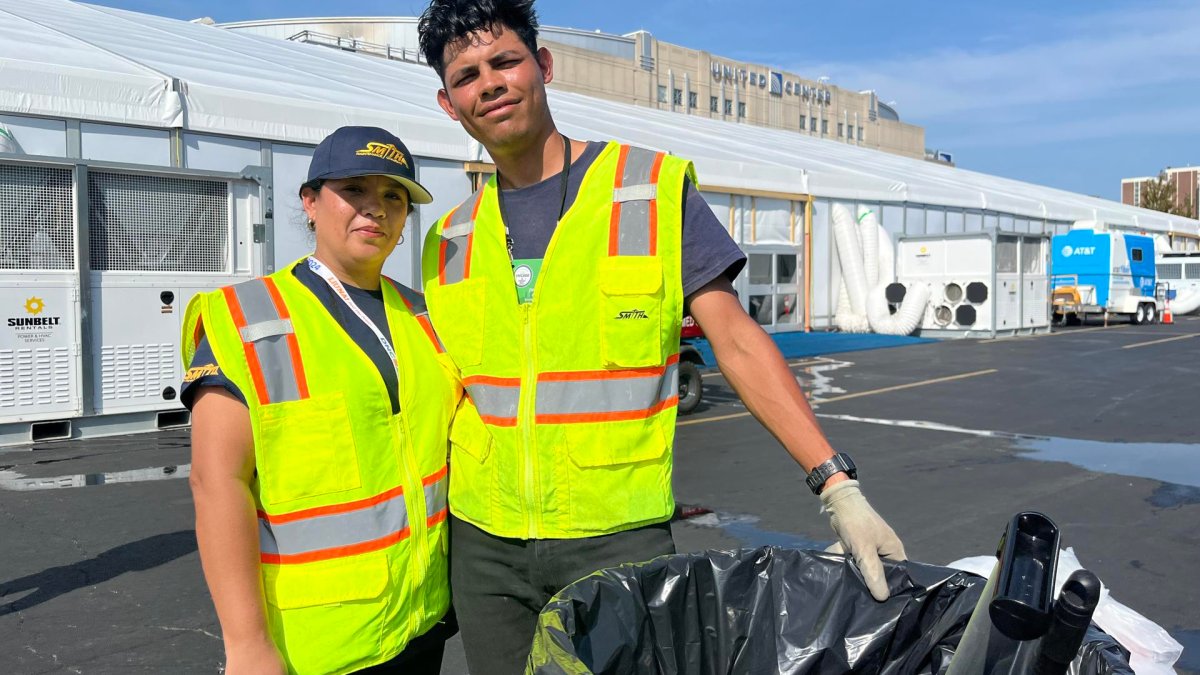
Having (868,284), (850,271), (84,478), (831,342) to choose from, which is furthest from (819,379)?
(84,478)

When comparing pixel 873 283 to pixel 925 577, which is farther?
pixel 873 283

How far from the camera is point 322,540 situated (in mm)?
1948

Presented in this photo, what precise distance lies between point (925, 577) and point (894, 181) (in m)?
22.3

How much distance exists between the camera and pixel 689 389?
10.4 meters

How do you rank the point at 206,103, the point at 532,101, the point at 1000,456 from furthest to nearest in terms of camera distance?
the point at 206,103, the point at 1000,456, the point at 532,101

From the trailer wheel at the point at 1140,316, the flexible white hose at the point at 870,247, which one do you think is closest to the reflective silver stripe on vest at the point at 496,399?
the flexible white hose at the point at 870,247

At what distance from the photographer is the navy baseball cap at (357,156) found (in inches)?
80.5

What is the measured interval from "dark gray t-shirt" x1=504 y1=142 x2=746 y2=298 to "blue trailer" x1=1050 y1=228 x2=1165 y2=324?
1005 inches

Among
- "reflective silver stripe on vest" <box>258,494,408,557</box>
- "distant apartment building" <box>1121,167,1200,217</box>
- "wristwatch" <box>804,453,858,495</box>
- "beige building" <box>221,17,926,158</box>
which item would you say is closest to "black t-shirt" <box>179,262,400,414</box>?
"reflective silver stripe on vest" <box>258,494,408,557</box>

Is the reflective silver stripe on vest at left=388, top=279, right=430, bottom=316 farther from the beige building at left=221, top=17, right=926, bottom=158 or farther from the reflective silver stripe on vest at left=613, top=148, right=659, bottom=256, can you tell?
the beige building at left=221, top=17, right=926, bottom=158

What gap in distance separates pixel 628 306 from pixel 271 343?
0.77 m

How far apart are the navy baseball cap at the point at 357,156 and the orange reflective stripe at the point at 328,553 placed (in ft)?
2.67

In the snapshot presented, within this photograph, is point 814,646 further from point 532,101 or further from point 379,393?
point 532,101

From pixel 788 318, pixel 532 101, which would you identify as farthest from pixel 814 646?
→ pixel 788 318
